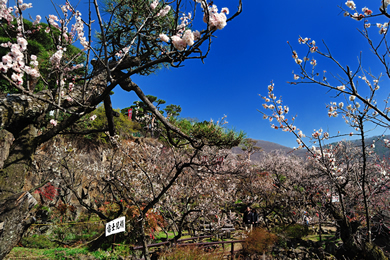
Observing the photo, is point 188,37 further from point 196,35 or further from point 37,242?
point 37,242

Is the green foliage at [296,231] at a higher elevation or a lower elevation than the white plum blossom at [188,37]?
lower

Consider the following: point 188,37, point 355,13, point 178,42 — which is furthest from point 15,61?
point 355,13

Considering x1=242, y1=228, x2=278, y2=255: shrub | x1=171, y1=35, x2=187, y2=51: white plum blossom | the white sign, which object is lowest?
x1=242, y1=228, x2=278, y2=255: shrub

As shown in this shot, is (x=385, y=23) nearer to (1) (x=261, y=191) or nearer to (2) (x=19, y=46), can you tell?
(2) (x=19, y=46)

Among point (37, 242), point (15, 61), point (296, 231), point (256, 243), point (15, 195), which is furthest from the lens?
point (296, 231)

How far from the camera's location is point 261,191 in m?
11.9

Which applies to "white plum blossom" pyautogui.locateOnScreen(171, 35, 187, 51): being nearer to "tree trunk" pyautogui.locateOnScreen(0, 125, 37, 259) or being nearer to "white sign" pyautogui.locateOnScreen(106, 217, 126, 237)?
"tree trunk" pyautogui.locateOnScreen(0, 125, 37, 259)

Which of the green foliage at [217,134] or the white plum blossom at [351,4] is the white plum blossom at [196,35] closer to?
the white plum blossom at [351,4]

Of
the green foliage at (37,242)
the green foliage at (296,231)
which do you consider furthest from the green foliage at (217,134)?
the green foliage at (37,242)

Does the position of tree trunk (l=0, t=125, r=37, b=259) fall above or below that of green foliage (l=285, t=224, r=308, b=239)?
above

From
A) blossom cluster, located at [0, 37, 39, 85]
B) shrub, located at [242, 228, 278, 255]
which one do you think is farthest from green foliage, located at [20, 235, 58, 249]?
shrub, located at [242, 228, 278, 255]

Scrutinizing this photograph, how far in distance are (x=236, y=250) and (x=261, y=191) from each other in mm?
5478

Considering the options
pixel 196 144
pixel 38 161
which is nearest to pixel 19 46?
pixel 196 144

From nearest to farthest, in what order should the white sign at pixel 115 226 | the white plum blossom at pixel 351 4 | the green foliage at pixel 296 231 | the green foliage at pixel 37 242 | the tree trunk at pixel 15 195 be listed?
1. the tree trunk at pixel 15 195
2. the white plum blossom at pixel 351 4
3. the white sign at pixel 115 226
4. the green foliage at pixel 37 242
5. the green foliage at pixel 296 231
